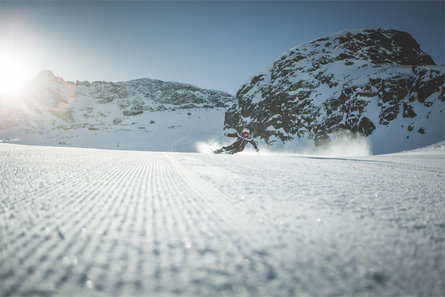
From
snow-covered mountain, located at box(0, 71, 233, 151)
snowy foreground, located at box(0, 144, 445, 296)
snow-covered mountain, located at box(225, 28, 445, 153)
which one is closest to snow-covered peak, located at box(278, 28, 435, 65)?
snow-covered mountain, located at box(225, 28, 445, 153)

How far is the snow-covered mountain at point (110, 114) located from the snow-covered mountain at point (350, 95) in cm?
1061

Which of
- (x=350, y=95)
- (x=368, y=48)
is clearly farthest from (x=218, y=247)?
(x=368, y=48)

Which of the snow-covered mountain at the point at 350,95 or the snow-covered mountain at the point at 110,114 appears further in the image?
the snow-covered mountain at the point at 110,114

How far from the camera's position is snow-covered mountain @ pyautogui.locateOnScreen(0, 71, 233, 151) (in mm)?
29594

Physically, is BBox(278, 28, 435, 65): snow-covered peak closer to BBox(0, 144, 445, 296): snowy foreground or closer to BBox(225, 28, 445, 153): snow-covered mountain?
BBox(225, 28, 445, 153): snow-covered mountain

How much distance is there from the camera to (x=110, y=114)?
5269 centimetres

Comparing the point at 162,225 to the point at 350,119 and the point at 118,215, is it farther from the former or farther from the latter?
the point at 350,119

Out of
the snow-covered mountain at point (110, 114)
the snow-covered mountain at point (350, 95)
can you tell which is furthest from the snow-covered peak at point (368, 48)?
the snow-covered mountain at point (110, 114)

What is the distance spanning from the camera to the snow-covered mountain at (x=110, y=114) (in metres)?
29.6

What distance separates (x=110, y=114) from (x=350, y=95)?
55.0m

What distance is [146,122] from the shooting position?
134 ft

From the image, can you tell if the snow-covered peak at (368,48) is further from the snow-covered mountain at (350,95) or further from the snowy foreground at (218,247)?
the snowy foreground at (218,247)

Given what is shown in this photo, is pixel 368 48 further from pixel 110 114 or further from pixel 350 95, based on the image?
pixel 110 114

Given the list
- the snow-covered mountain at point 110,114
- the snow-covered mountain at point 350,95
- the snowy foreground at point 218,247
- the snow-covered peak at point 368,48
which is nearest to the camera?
the snowy foreground at point 218,247
